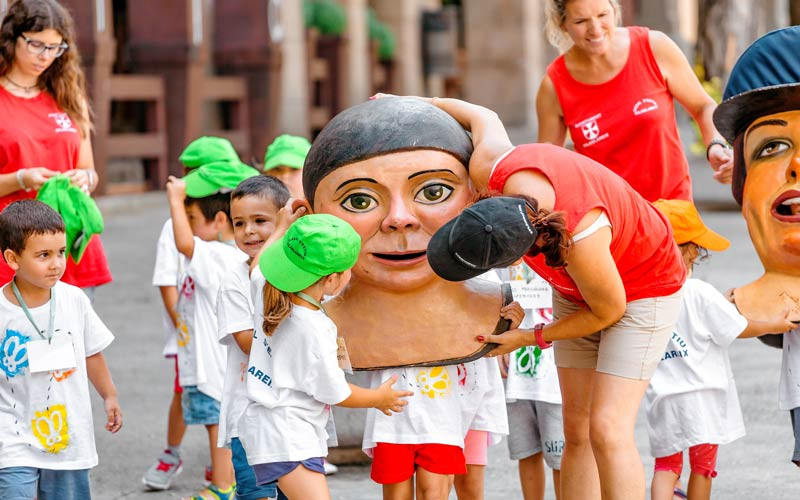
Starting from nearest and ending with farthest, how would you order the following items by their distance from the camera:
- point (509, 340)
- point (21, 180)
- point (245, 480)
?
point (509, 340) < point (245, 480) < point (21, 180)

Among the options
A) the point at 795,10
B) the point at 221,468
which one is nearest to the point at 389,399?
the point at 221,468

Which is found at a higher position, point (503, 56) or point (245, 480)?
point (245, 480)

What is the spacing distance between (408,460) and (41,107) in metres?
2.41

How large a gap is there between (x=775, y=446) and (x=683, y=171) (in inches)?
71.9

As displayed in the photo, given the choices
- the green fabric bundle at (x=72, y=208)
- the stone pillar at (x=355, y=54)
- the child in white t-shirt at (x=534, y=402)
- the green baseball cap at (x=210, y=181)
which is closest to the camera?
the child in white t-shirt at (x=534, y=402)

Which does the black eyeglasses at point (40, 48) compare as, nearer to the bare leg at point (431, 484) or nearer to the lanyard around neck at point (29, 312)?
the lanyard around neck at point (29, 312)

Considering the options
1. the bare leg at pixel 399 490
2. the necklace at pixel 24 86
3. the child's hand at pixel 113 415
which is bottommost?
the bare leg at pixel 399 490

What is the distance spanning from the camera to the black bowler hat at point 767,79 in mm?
4723

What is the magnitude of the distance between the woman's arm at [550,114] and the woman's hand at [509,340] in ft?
4.54

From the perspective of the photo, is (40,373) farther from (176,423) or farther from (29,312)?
(176,423)

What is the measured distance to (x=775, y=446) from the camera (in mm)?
6598

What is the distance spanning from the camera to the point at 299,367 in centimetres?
427

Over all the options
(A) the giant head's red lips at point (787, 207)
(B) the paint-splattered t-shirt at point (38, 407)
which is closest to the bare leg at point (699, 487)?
(A) the giant head's red lips at point (787, 207)

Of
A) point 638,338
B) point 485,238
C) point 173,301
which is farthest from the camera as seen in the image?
point 173,301
